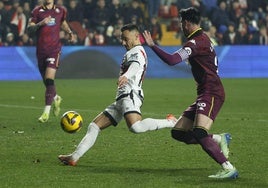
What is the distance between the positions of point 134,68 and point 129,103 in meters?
0.45

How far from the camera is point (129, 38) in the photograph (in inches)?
409

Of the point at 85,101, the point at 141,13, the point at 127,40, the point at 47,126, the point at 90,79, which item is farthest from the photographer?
→ the point at 141,13

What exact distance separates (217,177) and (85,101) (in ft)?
39.8

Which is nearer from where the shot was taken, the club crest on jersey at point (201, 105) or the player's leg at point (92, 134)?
the club crest on jersey at point (201, 105)

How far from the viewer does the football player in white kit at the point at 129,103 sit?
33.8 feet

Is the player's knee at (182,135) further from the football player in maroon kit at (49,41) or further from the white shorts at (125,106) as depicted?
the football player in maroon kit at (49,41)

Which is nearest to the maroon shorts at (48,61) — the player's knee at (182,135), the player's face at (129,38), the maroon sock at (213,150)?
the player's face at (129,38)

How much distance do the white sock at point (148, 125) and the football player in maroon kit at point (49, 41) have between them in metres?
6.02

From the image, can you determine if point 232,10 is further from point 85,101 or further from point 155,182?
point 155,182

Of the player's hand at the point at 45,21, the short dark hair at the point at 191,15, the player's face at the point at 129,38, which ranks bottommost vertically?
the player's hand at the point at 45,21

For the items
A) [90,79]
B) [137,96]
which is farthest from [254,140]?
[90,79]

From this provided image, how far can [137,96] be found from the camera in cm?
1041

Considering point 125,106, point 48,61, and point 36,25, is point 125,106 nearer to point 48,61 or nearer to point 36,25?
point 36,25

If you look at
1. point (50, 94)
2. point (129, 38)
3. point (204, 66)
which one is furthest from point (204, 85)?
point (50, 94)
